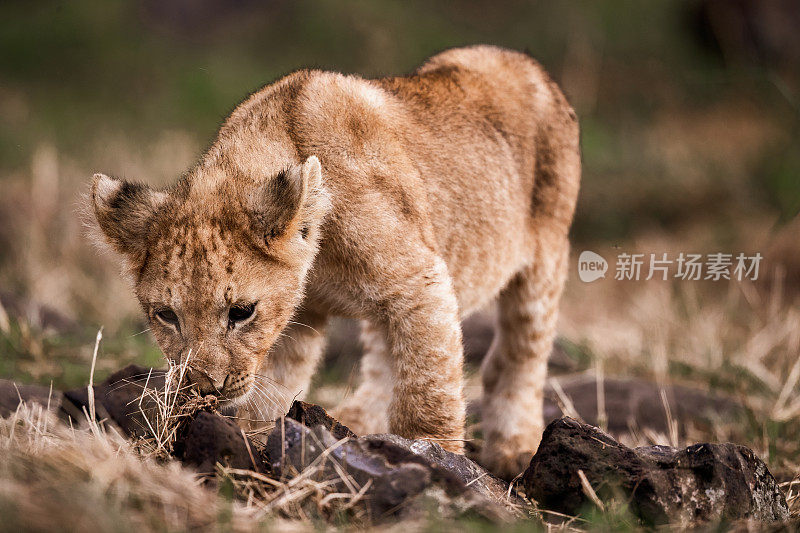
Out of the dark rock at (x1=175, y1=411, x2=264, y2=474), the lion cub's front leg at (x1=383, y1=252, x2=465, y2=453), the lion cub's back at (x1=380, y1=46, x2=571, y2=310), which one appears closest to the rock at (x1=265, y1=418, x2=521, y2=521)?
the dark rock at (x1=175, y1=411, x2=264, y2=474)

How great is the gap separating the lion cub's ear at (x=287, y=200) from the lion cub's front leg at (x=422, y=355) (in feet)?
2.10

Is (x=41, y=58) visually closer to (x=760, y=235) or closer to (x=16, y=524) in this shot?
(x=760, y=235)

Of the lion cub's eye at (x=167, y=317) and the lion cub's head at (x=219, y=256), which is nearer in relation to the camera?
the lion cub's head at (x=219, y=256)

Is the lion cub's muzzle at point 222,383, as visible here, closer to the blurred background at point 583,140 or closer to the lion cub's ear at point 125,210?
the lion cub's ear at point 125,210

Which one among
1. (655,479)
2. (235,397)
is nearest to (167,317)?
(235,397)

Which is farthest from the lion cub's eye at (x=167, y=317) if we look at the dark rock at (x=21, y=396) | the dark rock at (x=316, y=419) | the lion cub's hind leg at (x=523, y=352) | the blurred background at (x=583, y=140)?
the lion cub's hind leg at (x=523, y=352)

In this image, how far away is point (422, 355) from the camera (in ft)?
13.9

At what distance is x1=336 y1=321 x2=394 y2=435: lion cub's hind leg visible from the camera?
562cm

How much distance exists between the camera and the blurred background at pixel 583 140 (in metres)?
6.84

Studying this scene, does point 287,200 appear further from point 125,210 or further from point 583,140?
point 583,140

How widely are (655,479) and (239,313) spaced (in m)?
1.83

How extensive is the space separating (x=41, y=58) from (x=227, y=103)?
4336 millimetres

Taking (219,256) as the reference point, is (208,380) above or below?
below

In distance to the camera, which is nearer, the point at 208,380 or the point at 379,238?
the point at 208,380
